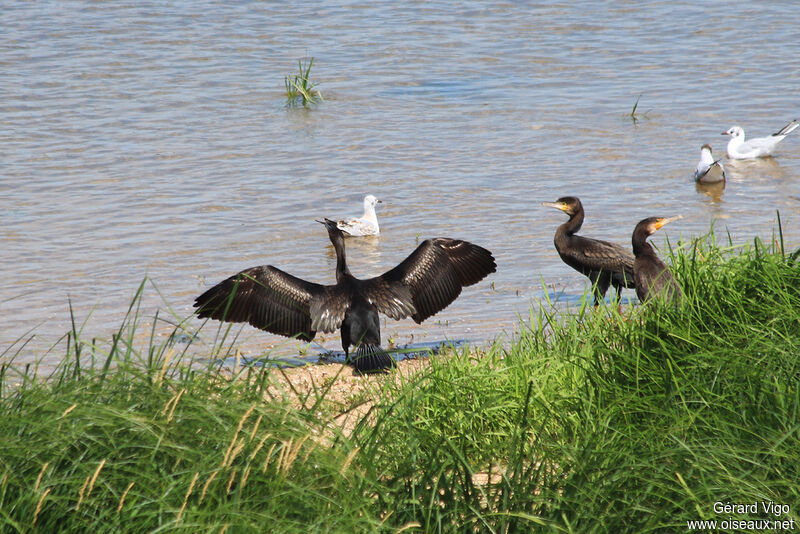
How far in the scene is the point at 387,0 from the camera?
2150cm

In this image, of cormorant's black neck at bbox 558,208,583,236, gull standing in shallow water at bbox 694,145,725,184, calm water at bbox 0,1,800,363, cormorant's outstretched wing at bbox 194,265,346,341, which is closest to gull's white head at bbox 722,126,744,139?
calm water at bbox 0,1,800,363

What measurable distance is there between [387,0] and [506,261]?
13.9 meters

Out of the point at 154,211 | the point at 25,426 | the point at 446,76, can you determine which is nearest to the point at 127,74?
the point at 446,76

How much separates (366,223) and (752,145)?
504 centimetres

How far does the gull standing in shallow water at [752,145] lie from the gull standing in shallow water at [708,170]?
90 cm

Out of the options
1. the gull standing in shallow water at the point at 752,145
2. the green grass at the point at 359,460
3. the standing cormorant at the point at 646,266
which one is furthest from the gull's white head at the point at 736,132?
the green grass at the point at 359,460

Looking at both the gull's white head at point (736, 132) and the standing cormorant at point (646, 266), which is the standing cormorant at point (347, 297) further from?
the gull's white head at point (736, 132)

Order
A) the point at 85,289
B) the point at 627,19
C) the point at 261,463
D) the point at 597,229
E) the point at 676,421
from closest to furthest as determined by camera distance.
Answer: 1. the point at 261,463
2. the point at 676,421
3. the point at 85,289
4. the point at 597,229
5. the point at 627,19

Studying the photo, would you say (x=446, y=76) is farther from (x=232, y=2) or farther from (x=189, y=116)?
(x=232, y=2)

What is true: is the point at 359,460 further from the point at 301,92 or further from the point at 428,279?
the point at 301,92

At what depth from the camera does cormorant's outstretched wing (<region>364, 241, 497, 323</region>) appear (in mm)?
6914

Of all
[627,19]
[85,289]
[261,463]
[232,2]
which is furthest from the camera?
[232,2]

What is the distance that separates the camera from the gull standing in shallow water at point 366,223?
9.56 metres

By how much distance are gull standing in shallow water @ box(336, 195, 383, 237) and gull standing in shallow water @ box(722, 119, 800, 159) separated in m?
4.70
